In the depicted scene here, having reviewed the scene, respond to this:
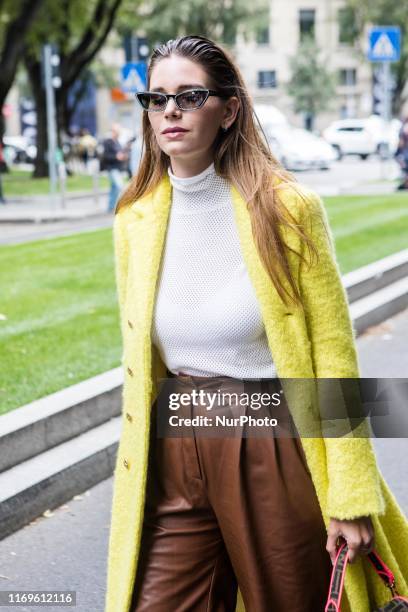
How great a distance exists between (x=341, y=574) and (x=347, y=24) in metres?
70.6

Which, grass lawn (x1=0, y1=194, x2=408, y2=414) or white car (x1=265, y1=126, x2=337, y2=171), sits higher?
grass lawn (x1=0, y1=194, x2=408, y2=414)

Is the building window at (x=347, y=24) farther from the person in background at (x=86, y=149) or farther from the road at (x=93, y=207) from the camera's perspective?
the road at (x=93, y=207)

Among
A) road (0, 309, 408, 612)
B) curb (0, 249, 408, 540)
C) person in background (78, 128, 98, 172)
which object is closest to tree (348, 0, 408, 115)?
person in background (78, 128, 98, 172)

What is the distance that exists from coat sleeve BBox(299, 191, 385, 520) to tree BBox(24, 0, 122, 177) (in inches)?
1284

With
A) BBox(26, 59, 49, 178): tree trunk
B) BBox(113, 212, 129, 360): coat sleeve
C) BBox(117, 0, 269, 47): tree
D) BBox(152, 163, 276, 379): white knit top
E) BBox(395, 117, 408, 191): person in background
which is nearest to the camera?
BBox(152, 163, 276, 379): white knit top

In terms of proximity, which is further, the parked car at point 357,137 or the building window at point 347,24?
the building window at point 347,24

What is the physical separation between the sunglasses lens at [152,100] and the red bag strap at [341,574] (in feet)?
3.55

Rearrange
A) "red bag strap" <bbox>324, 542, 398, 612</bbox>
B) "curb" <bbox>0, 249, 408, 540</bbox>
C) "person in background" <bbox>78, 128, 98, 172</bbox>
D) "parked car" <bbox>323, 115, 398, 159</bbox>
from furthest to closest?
"parked car" <bbox>323, 115, 398, 159</bbox> → "person in background" <bbox>78, 128, 98, 172</bbox> → "curb" <bbox>0, 249, 408, 540</bbox> → "red bag strap" <bbox>324, 542, 398, 612</bbox>

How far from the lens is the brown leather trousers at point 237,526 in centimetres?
251

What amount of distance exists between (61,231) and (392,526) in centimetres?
1676

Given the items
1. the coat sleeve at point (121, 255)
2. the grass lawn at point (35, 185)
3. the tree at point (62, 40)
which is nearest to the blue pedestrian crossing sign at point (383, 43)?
the grass lawn at point (35, 185)

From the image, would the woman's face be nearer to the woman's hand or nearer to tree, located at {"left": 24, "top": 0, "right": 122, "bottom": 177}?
the woman's hand

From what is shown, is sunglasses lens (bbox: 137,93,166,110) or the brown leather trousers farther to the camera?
sunglasses lens (bbox: 137,93,166,110)

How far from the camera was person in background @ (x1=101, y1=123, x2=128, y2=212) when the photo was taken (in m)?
22.9
